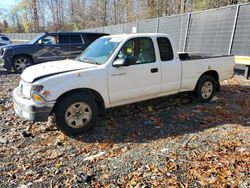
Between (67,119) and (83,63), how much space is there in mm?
1266

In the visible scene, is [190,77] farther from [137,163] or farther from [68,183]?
[68,183]

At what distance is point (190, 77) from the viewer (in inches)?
239

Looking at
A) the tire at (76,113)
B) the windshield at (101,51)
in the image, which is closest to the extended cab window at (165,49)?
the windshield at (101,51)

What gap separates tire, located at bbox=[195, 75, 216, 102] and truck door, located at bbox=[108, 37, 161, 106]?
148 cm

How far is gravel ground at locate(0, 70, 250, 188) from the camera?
327 centimetres

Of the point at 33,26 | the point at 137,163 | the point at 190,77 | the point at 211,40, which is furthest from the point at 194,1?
the point at 33,26

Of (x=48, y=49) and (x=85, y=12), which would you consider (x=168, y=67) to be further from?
(x=85, y=12)

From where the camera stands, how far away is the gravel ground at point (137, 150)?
10.7 ft

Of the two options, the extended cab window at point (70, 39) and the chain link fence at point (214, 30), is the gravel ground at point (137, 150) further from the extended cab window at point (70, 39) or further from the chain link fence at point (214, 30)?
the extended cab window at point (70, 39)

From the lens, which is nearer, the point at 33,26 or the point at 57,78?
the point at 57,78

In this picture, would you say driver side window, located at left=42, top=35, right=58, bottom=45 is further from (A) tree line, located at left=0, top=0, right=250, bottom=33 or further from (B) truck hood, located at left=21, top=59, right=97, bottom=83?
(A) tree line, located at left=0, top=0, right=250, bottom=33

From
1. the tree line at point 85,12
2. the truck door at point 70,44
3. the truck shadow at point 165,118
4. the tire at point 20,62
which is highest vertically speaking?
the tree line at point 85,12

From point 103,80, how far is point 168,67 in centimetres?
166

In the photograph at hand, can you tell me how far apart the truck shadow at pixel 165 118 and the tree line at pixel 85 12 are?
12.9 meters
